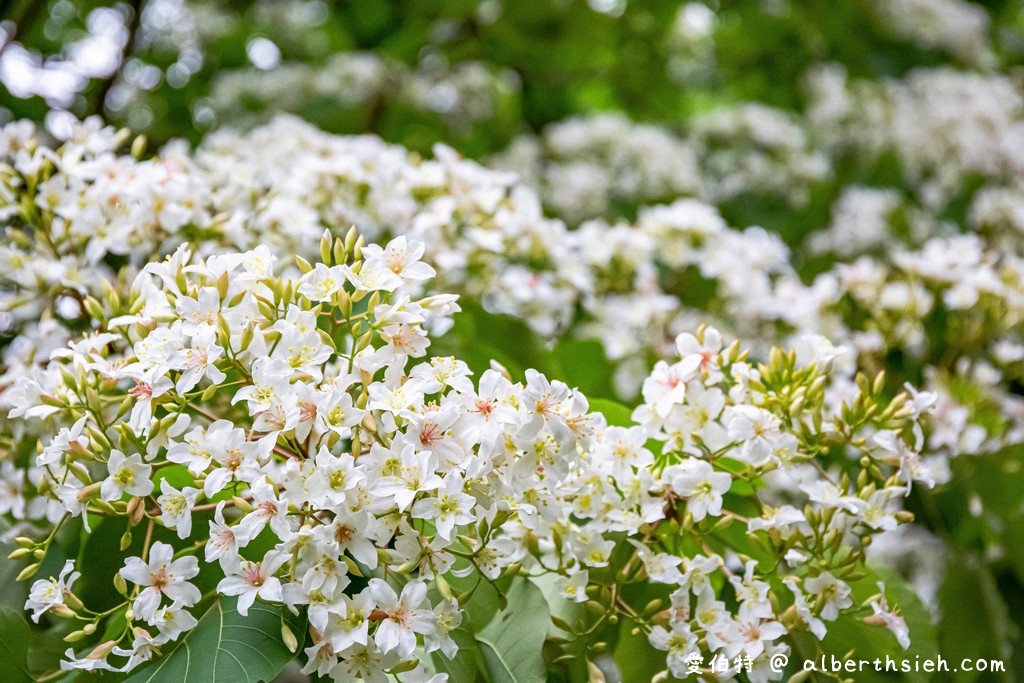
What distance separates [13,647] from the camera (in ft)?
3.46

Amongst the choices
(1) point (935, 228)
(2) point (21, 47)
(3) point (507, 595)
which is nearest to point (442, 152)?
(3) point (507, 595)

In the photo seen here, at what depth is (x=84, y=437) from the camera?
101cm

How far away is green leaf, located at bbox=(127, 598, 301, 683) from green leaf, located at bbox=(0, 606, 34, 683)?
0.18 metres

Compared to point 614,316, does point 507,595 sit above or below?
above

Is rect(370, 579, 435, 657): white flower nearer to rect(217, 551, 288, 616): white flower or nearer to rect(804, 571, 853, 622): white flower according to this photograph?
rect(217, 551, 288, 616): white flower

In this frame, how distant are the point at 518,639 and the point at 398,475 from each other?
0.29 meters

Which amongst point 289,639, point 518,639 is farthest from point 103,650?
point 518,639

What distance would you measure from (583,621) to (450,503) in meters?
0.32

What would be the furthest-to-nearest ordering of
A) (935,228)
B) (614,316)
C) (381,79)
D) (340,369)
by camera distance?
1. (381,79)
2. (935,228)
3. (614,316)
4. (340,369)

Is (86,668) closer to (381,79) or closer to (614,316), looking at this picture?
(614,316)

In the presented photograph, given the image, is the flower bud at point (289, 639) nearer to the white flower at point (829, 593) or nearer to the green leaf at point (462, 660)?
the green leaf at point (462, 660)

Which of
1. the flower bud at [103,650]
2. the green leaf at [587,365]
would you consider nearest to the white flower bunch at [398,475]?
the flower bud at [103,650]

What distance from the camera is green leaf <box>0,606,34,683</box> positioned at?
3.43ft

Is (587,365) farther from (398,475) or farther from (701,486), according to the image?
A: (398,475)
